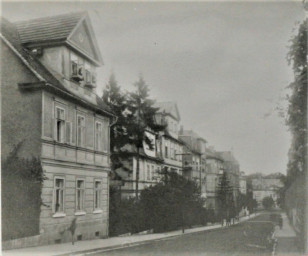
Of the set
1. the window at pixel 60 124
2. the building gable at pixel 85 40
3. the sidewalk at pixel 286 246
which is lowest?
the sidewalk at pixel 286 246

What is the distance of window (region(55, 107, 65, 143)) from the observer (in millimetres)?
22047

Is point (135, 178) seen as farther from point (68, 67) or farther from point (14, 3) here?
point (14, 3)

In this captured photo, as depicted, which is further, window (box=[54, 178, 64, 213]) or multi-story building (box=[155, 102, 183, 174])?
multi-story building (box=[155, 102, 183, 174])

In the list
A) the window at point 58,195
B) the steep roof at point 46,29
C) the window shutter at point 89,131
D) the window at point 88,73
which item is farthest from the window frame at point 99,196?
the steep roof at point 46,29

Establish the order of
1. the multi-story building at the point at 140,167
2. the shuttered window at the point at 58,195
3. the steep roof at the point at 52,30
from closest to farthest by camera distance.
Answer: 1. the shuttered window at the point at 58,195
2. the steep roof at the point at 52,30
3. the multi-story building at the point at 140,167

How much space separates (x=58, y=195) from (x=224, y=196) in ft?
126

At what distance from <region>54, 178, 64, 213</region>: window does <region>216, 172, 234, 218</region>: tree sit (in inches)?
1377

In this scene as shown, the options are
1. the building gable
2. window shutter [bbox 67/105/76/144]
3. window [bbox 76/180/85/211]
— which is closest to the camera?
window shutter [bbox 67/105/76/144]

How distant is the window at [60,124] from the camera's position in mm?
22047

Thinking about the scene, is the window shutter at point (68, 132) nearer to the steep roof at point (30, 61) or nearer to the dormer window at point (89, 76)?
the steep roof at point (30, 61)

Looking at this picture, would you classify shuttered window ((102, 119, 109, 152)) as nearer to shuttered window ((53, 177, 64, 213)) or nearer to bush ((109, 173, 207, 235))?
bush ((109, 173, 207, 235))

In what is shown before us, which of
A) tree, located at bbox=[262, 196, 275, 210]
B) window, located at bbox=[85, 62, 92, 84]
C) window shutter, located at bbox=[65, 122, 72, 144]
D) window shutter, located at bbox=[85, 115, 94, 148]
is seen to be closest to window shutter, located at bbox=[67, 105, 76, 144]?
window shutter, located at bbox=[65, 122, 72, 144]

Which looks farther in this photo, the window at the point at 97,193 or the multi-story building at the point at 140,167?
the multi-story building at the point at 140,167

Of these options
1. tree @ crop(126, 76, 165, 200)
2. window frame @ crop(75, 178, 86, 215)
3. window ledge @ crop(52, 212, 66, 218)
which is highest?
tree @ crop(126, 76, 165, 200)
